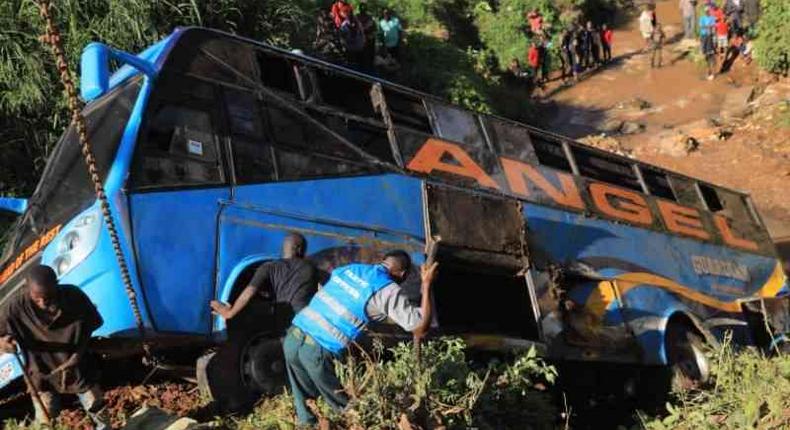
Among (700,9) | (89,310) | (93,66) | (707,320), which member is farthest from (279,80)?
(700,9)

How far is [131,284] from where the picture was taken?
18.5 feet

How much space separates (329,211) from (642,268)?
3.98 meters

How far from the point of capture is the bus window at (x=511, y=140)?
27.7ft

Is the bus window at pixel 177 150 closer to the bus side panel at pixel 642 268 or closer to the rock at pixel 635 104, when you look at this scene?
the bus side panel at pixel 642 268

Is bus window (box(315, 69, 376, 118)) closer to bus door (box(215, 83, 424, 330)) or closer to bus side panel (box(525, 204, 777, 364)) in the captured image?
bus door (box(215, 83, 424, 330))

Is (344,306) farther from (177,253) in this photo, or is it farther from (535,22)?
(535,22)

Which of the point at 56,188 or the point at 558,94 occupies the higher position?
the point at 558,94

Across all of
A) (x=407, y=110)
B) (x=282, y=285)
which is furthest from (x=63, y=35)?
A: (x=282, y=285)

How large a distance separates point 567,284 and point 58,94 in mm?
Answer: 6362

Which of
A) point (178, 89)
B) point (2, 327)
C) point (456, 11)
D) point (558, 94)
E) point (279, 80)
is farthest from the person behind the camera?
point (456, 11)

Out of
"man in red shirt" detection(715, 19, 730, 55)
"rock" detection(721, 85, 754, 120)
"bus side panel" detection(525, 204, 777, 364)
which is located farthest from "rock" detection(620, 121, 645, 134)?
"bus side panel" detection(525, 204, 777, 364)

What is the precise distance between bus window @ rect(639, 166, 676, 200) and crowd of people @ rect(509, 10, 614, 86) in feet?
47.5

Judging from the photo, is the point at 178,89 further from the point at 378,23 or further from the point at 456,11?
the point at 456,11

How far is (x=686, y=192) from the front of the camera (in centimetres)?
1080
